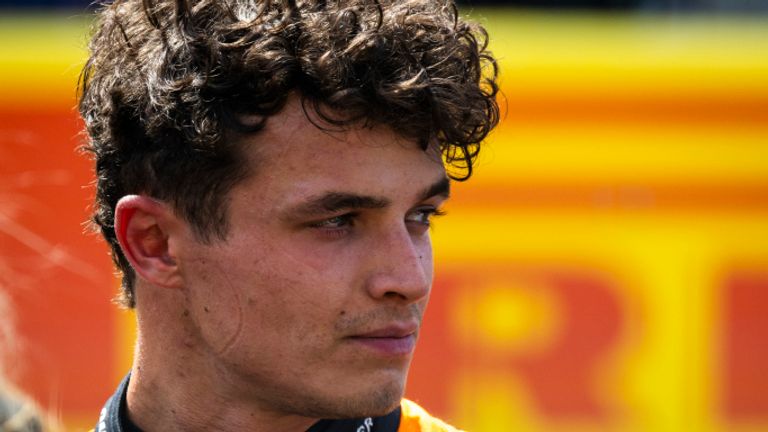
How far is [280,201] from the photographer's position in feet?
7.46

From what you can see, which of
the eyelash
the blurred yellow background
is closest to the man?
the eyelash

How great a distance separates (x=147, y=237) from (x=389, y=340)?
51 centimetres

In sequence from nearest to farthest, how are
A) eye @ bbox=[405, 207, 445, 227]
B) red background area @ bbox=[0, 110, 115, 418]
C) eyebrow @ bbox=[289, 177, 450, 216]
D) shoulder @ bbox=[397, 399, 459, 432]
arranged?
eyebrow @ bbox=[289, 177, 450, 216]
eye @ bbox=[405, 207, 445, 227]
shoulder @ bbox=[397, 399, 459, 432]
red background area @ bbox=[0, 110, 115, 418]

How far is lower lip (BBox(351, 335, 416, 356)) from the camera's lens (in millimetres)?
2279

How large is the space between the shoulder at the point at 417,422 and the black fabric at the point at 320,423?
3cm

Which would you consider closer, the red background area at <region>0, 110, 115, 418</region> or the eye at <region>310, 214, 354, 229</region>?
the eye at <region>310, 214, 354, 229</region>

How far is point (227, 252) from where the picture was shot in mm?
2318

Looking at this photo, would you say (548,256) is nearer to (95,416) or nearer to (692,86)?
(692,86)

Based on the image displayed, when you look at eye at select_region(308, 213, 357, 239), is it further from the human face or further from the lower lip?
the lower lip

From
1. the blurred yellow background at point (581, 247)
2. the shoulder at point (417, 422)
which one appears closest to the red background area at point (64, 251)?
the blurred yellow background at point (581, 247)

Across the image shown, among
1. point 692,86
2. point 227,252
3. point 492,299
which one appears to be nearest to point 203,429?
point 227,252

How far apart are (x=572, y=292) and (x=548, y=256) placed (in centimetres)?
18

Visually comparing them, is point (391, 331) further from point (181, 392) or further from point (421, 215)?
point (181, 392)

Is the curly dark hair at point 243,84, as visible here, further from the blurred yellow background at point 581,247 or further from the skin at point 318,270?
the blurred yellow background at point 581,247
